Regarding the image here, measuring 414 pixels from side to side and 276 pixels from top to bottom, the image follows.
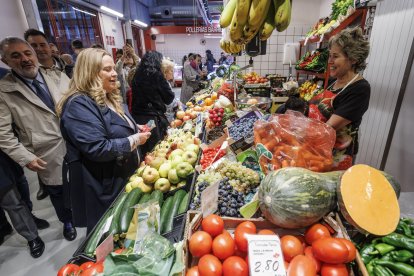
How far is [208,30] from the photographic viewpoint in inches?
661

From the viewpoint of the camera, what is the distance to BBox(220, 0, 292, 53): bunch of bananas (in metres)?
1.42

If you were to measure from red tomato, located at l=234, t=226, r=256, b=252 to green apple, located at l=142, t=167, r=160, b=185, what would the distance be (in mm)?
1090

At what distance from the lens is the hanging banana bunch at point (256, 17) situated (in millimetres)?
1417

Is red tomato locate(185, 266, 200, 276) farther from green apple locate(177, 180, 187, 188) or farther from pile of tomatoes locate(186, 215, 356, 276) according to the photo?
green apple locate(177, 180, 187, 188)

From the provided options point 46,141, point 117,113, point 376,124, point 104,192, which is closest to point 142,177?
point 104,192

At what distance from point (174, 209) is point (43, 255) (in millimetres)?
1992

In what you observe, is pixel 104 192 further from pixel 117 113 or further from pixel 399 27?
pixel 399 27

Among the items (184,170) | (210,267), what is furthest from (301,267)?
(184,170)

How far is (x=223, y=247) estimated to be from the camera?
2.86 feet

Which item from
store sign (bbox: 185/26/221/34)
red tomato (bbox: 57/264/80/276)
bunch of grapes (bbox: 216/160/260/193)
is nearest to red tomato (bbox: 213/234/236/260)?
bunch of grapes (bbox: 216/160/260/193)

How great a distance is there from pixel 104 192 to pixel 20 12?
Result: 5031 millimetres

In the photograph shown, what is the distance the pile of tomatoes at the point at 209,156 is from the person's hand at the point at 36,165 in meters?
1.63

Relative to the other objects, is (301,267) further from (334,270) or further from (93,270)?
(93,270)

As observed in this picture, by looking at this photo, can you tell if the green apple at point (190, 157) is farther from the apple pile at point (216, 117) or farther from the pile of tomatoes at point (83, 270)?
the pile of tomatoes at point (83, 270)
